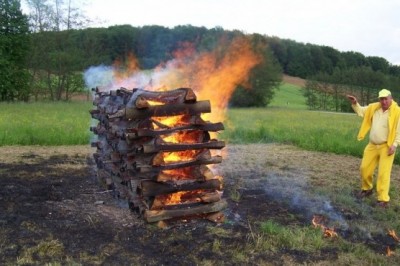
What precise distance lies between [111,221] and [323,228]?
3202mm

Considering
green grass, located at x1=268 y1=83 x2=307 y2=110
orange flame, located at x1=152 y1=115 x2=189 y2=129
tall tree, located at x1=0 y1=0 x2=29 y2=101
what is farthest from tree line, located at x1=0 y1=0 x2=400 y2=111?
orange flame, located at x1=152 y1=115 x2=189 y2=129

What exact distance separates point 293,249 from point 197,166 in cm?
199

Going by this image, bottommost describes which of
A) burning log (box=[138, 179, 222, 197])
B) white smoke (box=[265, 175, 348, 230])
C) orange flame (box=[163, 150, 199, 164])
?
white smoke (box=[265, 175, 348, 230])

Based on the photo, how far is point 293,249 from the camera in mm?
5691

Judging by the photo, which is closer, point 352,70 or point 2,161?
point 2,161

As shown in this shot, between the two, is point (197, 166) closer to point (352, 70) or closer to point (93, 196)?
point (93, 196)

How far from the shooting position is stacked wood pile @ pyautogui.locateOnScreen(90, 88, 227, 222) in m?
6.43

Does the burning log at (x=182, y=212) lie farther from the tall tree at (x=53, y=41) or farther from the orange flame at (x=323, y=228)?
the tall tree at (x=53, y=41)

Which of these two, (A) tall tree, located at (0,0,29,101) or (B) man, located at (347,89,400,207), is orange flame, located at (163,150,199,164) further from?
(A) tall tree, located at (0,0,29,101)

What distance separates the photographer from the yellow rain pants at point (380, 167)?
26.8 feet

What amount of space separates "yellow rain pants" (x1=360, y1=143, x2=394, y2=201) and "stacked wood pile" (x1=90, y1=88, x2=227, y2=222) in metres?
3.30

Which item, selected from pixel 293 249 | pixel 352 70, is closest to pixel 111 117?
pixel 293 249

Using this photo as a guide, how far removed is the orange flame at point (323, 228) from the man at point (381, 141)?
1.81 metres

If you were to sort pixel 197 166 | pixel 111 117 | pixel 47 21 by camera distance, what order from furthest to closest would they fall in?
pixel 47 21
pixel 111 117
pixel 197 166
